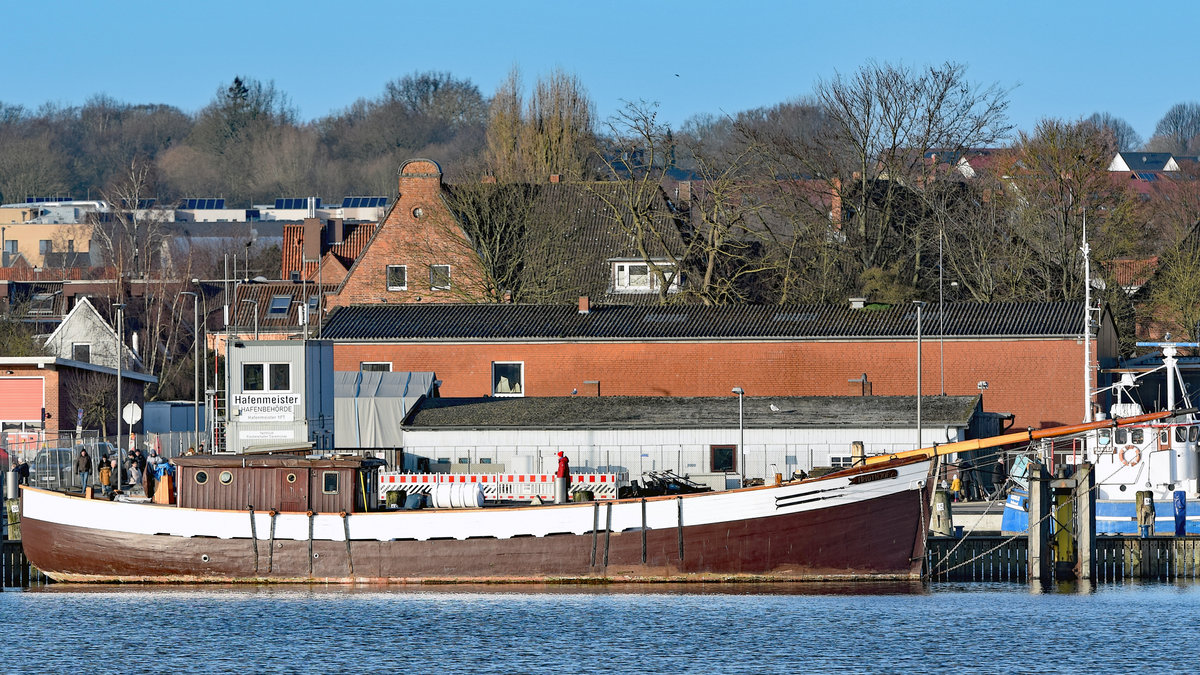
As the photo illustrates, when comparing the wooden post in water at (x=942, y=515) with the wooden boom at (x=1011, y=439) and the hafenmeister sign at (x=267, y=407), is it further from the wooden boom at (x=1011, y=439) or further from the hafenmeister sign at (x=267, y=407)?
the hafenmeister sign at (x=267, y=407)

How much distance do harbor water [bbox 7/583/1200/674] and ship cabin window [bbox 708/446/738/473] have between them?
49.6 feet

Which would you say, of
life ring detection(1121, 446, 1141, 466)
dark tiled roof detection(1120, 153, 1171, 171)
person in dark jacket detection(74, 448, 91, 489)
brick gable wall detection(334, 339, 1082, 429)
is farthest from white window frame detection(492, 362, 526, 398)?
dark tiled roof detection(1120, 153, 1171, 171)

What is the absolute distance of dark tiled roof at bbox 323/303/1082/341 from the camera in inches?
2532

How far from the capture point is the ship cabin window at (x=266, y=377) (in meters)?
46.4

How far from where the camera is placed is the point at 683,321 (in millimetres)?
67312

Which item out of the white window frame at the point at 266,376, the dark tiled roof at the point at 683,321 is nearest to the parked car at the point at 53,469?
the white window frame at the point at 266,376

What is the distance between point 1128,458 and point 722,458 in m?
13.9

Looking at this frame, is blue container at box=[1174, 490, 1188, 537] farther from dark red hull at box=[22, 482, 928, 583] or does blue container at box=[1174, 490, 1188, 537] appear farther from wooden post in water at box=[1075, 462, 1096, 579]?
dark red hull at box=[22, 482, 928, 583]

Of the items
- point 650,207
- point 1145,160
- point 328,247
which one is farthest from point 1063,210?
point 1145,160

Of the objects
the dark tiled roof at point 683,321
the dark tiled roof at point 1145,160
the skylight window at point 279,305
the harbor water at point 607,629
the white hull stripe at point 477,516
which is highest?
the dark tiled roof at point 1145,160

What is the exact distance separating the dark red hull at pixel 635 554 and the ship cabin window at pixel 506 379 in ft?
89.6

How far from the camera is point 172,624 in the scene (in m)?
36.7

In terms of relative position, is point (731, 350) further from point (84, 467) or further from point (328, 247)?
point (328, 247)

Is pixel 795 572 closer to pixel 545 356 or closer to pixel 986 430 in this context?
pixel 986 430
